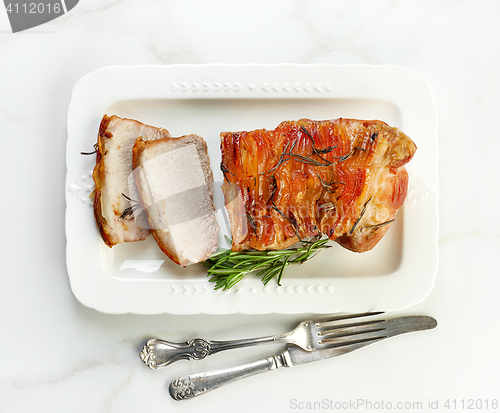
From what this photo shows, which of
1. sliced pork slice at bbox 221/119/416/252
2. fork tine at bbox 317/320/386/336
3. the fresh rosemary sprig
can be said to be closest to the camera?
sliced pork slice at bbox 221/119/416/252

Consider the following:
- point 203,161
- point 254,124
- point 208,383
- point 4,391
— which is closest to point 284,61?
point 254,124

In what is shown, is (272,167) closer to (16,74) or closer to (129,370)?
(129,370)

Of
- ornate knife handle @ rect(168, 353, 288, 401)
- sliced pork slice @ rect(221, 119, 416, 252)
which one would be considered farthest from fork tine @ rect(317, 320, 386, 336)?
sliced pork slice @ rect(221, 119, 416, 252)

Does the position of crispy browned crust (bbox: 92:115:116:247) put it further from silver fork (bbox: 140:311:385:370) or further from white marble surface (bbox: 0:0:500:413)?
silver fork (bbox: 140:311:385:370)

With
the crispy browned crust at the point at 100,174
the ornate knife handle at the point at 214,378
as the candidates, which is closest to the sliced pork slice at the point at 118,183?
the crispy browned crust at the point at 100,174

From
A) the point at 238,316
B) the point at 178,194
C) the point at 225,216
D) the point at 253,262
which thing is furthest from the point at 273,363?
the point at 178,194

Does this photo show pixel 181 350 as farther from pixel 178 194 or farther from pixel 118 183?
pixel 118 183

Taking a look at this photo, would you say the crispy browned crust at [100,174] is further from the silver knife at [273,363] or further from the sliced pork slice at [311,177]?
the silver knife at [273,363]
